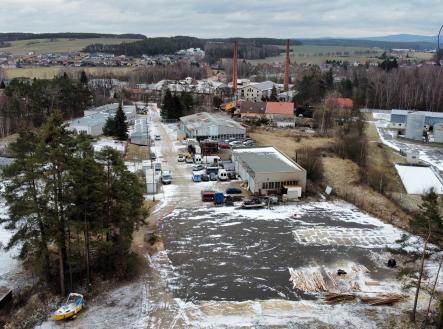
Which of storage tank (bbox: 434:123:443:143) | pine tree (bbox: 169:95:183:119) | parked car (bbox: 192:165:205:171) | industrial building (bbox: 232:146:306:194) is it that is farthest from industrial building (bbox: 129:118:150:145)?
storage tank (bbox: 434:123:443:143)

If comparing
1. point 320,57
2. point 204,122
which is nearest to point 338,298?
point 204,122

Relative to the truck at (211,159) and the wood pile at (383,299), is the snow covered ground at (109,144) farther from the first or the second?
the wood pile at (383,299)

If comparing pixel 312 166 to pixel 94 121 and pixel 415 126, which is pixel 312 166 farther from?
pixel 94 121

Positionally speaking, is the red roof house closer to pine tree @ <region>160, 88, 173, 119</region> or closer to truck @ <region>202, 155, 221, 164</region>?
pine tree @ <region>160, 88, 173, 119</region>

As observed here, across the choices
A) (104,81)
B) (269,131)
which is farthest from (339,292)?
(104,81)

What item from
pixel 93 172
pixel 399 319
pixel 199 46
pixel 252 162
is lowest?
pixel 399 319

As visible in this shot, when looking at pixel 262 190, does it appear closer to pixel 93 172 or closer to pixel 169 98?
pixel 93 172
